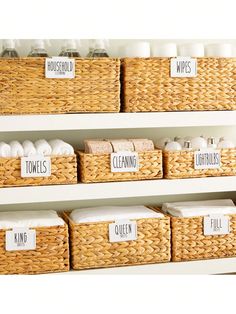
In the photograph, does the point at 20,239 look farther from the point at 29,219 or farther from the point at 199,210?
the point at 199,210

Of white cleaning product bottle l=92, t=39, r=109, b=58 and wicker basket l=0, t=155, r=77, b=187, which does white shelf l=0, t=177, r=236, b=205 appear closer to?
wicker basket l=0, t=155, r=77, b=187

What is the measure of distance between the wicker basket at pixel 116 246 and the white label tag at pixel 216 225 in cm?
14

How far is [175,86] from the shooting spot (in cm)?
198

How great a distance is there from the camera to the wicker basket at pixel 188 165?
6.54 feet

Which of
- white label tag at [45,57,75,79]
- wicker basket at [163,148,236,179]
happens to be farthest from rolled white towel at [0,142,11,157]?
wicker basket at [163,148,236,179]

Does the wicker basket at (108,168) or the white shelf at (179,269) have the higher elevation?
the wicker basket at (108,168)

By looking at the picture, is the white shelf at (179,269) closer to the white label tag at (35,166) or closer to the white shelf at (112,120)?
the white label tag at (35,166)

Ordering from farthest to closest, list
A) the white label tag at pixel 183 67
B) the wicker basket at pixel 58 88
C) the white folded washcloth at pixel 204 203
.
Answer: the white folded washcloth at pixel 204 203
the white label tag at pixel 183 67
the wicker basket at pixel 58 88

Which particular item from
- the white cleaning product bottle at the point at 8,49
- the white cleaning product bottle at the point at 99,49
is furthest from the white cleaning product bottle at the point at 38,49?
the white cleaning product bottle at the point at 99,49

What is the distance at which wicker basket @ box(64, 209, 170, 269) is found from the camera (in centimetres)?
192

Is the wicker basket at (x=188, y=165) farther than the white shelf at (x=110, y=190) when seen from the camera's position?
Yes

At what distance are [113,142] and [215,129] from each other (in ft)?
1.49

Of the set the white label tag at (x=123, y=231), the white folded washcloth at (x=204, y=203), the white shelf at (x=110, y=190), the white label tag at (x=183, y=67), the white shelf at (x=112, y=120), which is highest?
the white label tag at (x=183, y=67)

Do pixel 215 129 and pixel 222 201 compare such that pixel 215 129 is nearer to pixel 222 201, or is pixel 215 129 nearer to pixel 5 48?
pixel 222 201
